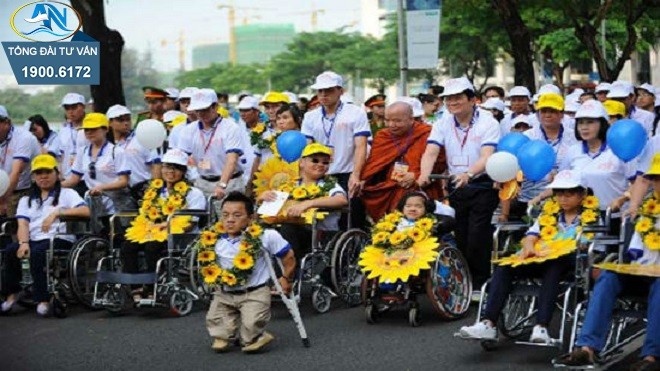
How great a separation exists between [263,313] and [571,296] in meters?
2.17

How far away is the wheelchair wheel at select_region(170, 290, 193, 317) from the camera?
11.2 meters

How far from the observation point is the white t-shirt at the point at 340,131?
12.2 m

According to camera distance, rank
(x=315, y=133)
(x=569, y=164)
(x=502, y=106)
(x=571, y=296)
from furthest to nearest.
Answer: (x=502, y=106) < (x=315, y=133) < (x=569, y=164) < (x=571, y=296)

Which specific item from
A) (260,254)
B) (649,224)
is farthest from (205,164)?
(649,224)

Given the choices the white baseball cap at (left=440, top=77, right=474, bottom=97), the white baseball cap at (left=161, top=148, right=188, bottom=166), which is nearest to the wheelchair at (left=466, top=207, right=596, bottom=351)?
the white baseball cap at (left=440, top=77, right=474, bottom=97)

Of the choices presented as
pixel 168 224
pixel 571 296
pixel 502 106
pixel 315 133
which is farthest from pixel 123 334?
pixel 502 106

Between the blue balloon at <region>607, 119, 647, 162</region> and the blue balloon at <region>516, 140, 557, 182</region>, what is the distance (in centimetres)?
70

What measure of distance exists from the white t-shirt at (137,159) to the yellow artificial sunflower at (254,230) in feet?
10.4

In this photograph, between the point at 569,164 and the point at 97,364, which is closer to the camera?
the point at 97,364

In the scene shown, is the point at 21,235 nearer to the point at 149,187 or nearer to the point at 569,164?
the point at 149,187

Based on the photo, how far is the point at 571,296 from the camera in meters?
9.02

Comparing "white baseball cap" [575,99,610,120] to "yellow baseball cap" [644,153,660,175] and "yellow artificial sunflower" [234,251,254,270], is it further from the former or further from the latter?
"yellow artificial sunflower" [234,251,254,270]

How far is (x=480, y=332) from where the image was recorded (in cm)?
874

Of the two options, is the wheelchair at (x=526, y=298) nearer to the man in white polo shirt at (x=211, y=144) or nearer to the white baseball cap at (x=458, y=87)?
the white baseball cap at (x=458, y=87)
